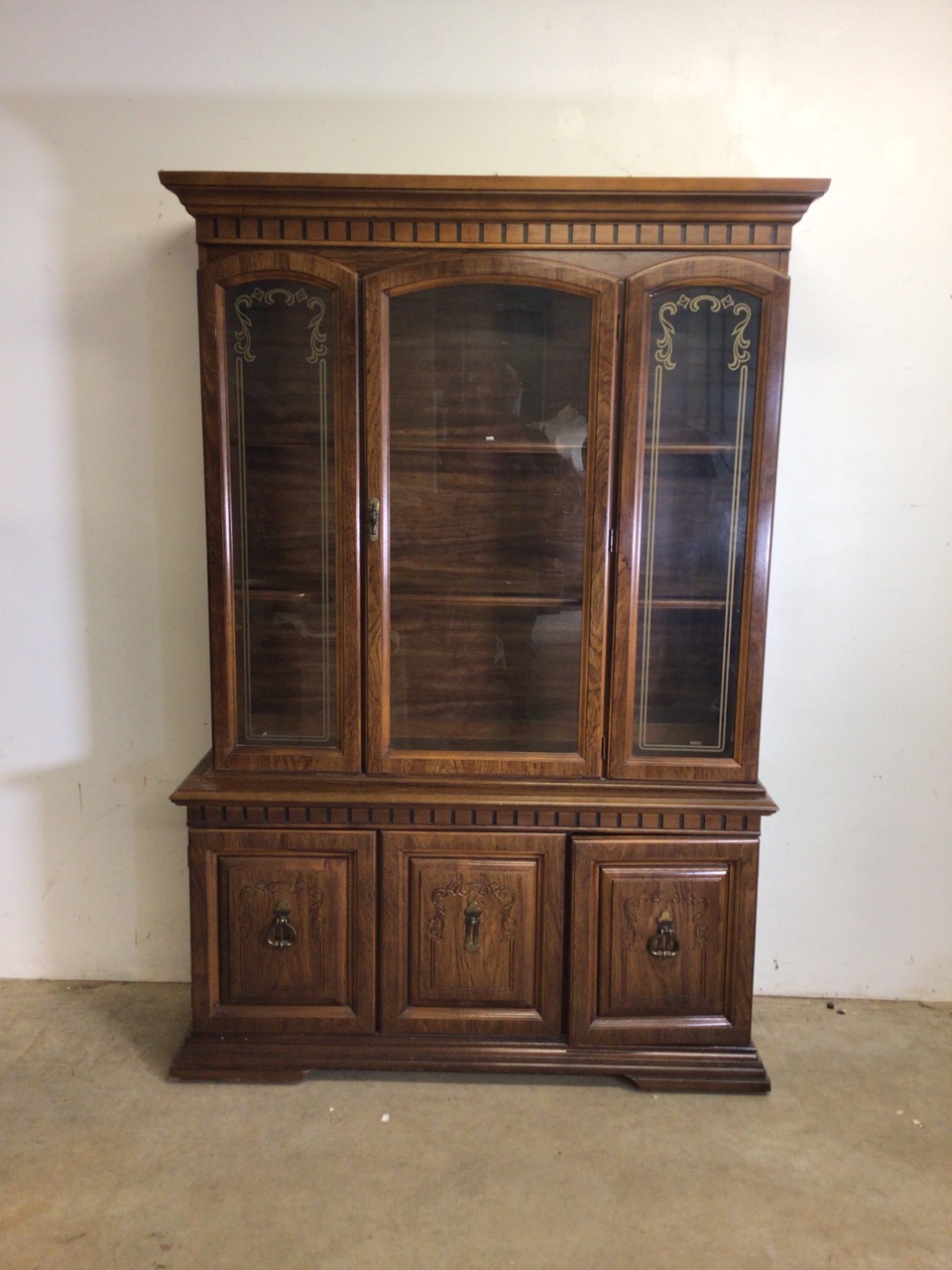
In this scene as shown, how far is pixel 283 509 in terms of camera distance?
186 centimetres

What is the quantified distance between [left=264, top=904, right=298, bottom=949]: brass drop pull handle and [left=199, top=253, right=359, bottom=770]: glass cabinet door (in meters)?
0.31

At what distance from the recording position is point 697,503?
1.84 meters

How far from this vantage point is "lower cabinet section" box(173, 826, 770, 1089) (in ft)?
6.23

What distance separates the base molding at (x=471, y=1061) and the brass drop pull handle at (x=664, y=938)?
22cm

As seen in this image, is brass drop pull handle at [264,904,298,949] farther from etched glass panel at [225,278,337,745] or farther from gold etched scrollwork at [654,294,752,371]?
gold etched scrollwork at [654,294,752,371]

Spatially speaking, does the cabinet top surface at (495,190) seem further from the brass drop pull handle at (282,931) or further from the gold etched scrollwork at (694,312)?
the brass drop pull handle at (282,931)

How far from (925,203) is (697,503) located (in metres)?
0.94

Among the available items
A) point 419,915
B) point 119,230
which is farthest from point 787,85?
point 419,915

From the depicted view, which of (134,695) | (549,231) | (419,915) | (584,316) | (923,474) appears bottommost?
(419,915)

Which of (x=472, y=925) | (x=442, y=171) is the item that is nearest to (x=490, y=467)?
(x=442, y=171)

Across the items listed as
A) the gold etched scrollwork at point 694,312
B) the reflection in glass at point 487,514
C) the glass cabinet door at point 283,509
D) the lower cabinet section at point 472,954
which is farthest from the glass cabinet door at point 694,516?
the glass cabinet door at point 283,509

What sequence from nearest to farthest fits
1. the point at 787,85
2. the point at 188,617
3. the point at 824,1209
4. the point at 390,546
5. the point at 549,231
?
the point at 824,1209, the point at 549,231, the point at 390,546, the point at 787,85, the point at 188,617

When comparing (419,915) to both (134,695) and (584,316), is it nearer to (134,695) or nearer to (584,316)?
(134,695)

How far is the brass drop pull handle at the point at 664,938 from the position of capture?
190 centimetres
